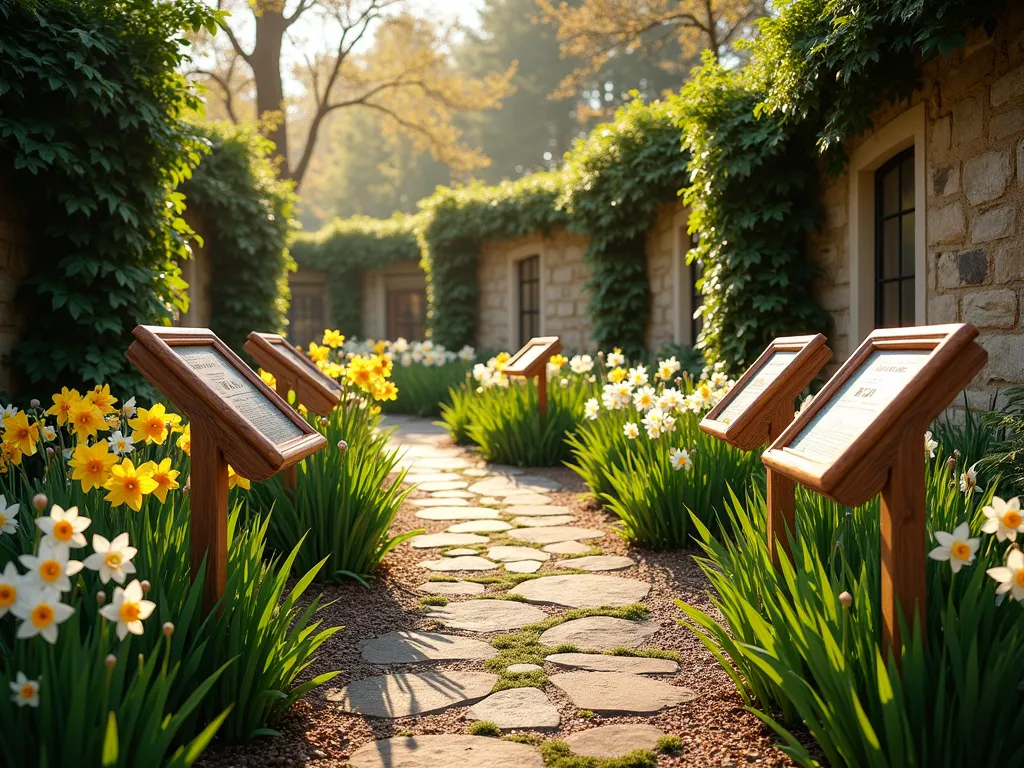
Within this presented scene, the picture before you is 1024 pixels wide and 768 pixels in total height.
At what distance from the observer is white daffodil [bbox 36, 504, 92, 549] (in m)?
1.59

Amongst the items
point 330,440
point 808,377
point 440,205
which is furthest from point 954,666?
point 440,205

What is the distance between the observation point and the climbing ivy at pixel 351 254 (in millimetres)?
15922

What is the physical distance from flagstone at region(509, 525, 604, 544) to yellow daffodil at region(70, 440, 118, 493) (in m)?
2.58

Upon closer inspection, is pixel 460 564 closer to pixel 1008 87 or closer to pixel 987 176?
pixel 987 176

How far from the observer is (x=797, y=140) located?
20.2ft

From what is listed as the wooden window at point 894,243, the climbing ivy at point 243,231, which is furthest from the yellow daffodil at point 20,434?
the climbing ivy at point 243,231

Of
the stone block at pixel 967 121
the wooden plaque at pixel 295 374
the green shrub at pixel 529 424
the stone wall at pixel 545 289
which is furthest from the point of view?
the stone wall at pixel 545 289

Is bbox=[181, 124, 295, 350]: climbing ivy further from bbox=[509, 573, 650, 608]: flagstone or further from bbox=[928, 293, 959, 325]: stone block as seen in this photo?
bbox=[928, 293, 959, 325]: stone block

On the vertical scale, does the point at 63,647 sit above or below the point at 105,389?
below

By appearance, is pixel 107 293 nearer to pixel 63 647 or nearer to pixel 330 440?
pixel 330 440

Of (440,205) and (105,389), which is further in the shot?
(440,205)

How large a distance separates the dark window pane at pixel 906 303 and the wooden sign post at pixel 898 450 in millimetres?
3682

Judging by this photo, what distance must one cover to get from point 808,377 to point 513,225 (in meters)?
8.77

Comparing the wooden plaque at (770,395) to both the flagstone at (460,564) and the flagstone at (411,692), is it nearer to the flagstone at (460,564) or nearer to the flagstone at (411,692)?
the flagstone at (411,692)
